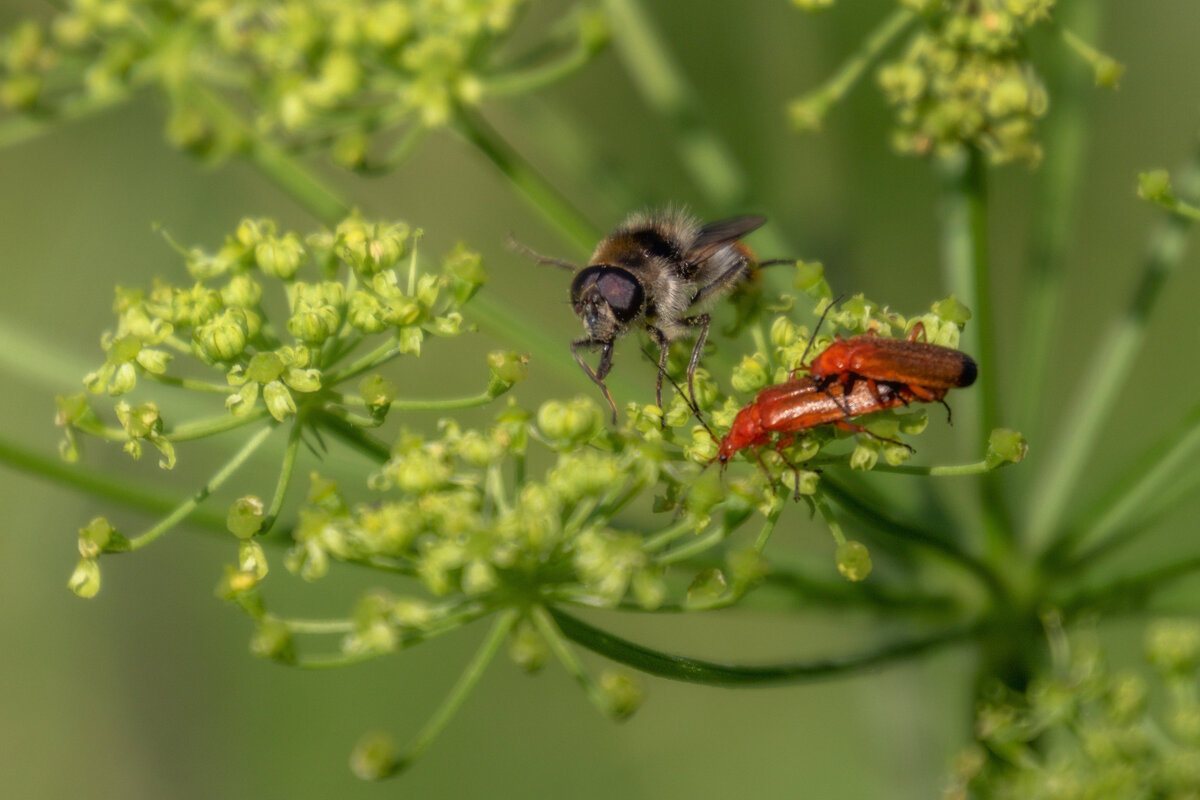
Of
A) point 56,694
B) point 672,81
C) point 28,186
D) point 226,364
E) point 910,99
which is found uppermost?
point 28,186

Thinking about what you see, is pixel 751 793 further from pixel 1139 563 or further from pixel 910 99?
pixel 910 99

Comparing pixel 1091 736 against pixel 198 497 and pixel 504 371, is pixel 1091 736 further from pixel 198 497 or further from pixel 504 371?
pixel 198 497

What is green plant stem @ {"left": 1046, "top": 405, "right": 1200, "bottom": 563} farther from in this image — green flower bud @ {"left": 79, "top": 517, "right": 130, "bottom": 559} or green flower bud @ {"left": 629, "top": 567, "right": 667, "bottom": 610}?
green flower bud @ {"left": 79, "top": 517, "right": 130, "bottom": 559}

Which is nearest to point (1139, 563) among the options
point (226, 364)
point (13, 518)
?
point (226, 364)

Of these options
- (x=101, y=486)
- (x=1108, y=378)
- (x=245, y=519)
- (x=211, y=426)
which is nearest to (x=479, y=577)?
(x=245, y=519)

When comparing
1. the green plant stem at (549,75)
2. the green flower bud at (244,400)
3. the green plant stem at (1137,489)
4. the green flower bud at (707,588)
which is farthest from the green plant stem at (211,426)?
the green plant stem at (1137,489)

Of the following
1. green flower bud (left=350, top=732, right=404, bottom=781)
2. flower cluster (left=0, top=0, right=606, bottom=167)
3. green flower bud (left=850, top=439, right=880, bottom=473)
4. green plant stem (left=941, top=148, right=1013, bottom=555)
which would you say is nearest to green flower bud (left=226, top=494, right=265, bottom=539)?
green flower bud (left=350, top=732, right=404, bottom=781)
